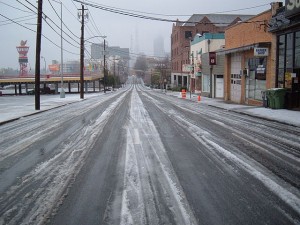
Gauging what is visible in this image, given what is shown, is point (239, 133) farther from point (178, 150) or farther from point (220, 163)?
point (220, 163)

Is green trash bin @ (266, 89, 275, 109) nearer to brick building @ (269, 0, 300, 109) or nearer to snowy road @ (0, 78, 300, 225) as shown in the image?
brick building @ (269, 0, 300, 109)

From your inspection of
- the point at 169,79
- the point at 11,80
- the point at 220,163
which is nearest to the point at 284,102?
the point at 220,163

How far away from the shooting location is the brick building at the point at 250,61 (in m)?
25.2

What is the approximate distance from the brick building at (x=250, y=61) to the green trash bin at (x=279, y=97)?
2475mm

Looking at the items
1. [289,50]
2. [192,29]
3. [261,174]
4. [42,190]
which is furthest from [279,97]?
[192,29]

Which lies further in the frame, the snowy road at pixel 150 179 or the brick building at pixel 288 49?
the brick building at pixel 288 49

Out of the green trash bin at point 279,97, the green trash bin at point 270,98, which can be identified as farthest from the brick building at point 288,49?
the green trash bin at point 270,98

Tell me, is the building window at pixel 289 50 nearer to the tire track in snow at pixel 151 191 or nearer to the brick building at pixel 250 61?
the brick building at pixel 250 61

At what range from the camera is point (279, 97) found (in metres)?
22.3

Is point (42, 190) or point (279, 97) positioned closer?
point (42, 190)

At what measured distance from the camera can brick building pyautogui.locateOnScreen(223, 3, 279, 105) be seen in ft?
82.7

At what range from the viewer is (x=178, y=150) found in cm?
974

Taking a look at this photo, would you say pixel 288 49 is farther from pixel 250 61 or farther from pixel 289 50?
pixel 250 61

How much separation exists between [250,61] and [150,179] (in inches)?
970
